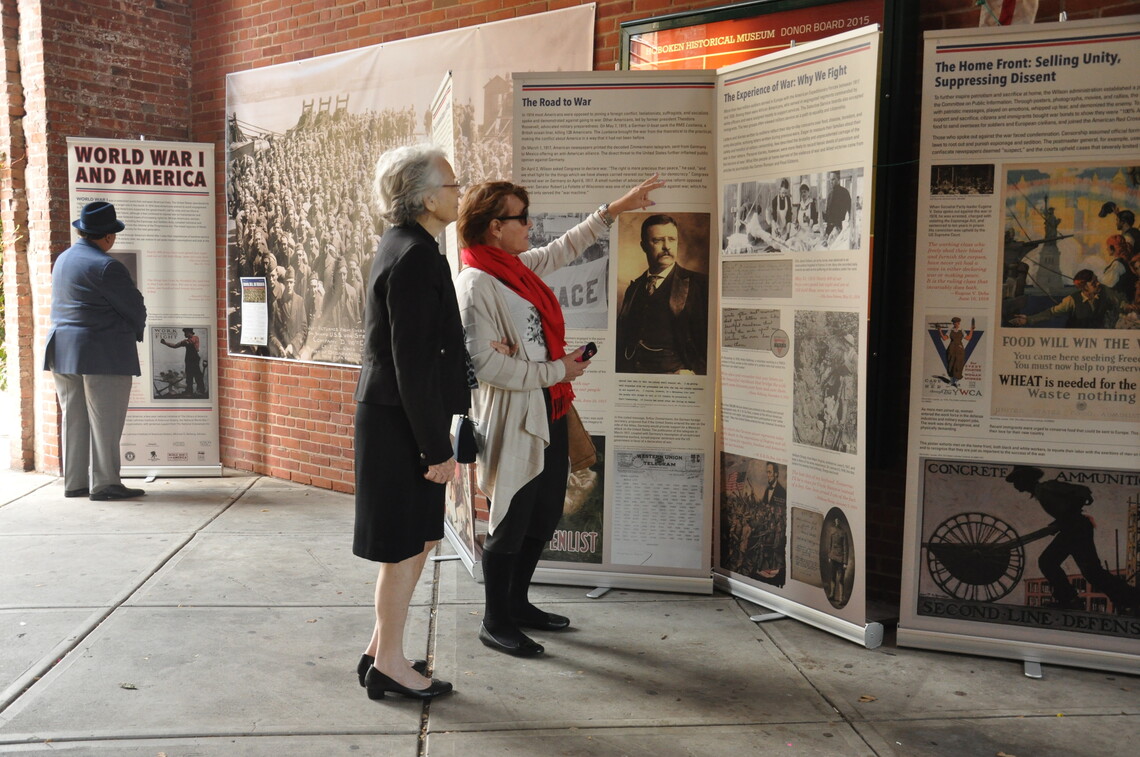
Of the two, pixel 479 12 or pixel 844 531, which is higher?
pixel 479 12

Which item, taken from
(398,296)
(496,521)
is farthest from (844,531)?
(398,296)

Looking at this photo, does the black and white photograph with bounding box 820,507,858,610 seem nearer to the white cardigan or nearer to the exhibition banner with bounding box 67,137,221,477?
the white cardigan

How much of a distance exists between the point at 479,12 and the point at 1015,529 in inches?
153

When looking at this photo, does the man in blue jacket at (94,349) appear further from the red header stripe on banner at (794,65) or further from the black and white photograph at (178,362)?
the red header stripe on banner at (794,65)

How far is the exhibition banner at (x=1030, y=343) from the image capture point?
3.31 m

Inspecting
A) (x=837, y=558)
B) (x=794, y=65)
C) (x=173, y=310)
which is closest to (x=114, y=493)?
(x=173, y=310)

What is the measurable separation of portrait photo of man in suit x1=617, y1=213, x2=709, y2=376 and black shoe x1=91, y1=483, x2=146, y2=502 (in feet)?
12.3

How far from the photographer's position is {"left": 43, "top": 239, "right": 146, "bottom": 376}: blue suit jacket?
592 centimetres

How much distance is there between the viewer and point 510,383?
3.24 metres

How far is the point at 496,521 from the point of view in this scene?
11.1ft

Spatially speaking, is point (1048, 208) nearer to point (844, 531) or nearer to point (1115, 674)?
point (844, 531)

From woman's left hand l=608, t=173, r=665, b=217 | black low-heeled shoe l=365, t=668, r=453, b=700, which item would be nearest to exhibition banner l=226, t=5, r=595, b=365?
woman's left hand l=608, t=173, r=665, b=217

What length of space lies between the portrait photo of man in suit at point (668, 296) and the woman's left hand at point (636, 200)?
0.97 ft

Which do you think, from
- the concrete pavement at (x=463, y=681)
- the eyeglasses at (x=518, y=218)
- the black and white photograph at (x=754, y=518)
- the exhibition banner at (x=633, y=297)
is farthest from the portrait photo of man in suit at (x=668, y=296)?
the concrete pavement at (x=463, y=681)
